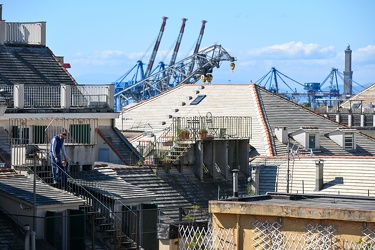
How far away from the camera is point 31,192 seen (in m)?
38.7

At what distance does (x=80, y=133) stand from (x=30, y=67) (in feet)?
15.6

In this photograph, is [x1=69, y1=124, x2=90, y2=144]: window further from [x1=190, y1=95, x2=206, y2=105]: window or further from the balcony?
[x1=190, y1=95, x2=206, y2=105]: window

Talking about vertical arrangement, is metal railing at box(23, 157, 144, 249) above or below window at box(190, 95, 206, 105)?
below

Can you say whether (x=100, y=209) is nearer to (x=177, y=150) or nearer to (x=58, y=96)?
(x=58, y=96)

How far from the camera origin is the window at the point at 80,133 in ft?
161

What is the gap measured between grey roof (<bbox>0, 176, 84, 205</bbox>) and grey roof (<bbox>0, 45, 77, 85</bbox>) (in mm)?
11018

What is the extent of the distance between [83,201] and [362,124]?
62.9 m

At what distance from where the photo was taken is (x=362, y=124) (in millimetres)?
99625

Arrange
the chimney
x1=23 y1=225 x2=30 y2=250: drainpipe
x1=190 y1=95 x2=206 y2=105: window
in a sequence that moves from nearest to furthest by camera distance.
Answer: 1. x1=23 y1=225 x2=30 y2=250: drainpipe
2. the chimney
3. x1=190 y1=95 x2=206 y2=105: window

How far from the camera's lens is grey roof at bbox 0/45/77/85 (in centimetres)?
5172

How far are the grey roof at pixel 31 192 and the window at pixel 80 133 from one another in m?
8.55

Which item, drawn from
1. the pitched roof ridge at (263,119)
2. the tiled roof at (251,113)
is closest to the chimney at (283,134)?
the tiled roof at (251,113)

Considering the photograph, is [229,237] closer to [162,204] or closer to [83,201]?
[83,201]

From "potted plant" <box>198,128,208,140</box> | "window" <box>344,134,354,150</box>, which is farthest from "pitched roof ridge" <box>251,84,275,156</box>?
"potted plant" <box>198,128,208,140</box>
